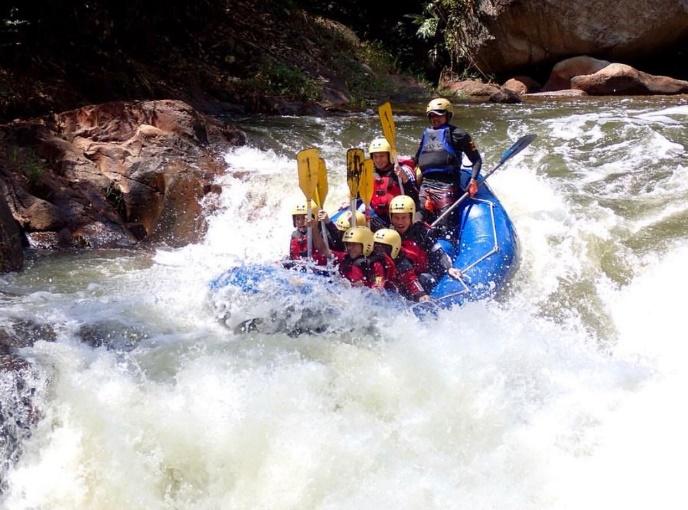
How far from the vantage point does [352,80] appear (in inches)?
490

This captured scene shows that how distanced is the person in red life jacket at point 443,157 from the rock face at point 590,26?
24.8 feet

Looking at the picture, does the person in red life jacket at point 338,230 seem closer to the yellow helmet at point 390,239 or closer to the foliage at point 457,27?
the yellow helmet at point 390,239

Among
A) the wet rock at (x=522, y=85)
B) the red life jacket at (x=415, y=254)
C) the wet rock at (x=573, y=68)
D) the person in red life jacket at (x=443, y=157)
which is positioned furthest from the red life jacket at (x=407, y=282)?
the wet rock at (x=573, y=68)

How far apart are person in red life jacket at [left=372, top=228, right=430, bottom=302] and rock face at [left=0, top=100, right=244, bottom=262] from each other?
2470mm

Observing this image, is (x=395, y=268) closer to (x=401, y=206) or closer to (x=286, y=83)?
(x=401, y=206)

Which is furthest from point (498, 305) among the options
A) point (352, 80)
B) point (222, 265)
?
point (352, 80)

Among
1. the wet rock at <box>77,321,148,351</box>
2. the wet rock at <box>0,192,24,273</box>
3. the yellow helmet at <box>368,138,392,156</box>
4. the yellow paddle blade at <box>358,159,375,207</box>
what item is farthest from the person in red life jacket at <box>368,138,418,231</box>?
the wet rock at <box>0,192,24,273</box>

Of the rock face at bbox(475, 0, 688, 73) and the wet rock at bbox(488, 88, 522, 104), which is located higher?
the rock face at bbox(475, 0, 688, 73)

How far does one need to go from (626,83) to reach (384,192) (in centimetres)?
759

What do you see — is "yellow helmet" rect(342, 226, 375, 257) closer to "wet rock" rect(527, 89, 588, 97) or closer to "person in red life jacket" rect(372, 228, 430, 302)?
"person in red life jacket" rect(372, 228, 430, 302)

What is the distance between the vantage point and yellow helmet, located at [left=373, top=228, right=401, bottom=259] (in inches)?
189

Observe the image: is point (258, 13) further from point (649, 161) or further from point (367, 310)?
point (367, 310)

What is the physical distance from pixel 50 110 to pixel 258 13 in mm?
5622

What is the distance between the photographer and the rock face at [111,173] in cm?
628
